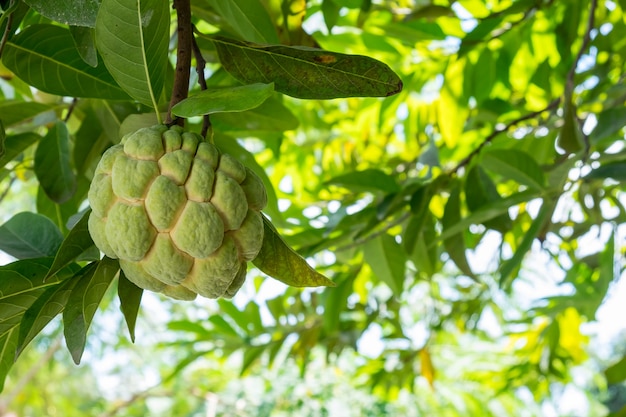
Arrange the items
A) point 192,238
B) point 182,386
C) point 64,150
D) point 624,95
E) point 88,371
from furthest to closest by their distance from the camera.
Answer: point 88,371
point 182,386
point 624,95
point 64,150
point 192,238

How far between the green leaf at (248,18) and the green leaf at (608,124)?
0.72m

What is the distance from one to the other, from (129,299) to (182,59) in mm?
283

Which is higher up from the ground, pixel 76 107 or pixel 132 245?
pixel 76 107

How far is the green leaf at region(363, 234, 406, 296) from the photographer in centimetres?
174

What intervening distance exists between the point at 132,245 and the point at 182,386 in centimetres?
759

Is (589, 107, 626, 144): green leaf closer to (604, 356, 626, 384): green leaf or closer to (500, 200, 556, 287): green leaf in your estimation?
(500, 200, 556, 287): green leaf

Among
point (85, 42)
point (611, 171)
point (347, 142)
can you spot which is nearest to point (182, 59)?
point (85, 42)

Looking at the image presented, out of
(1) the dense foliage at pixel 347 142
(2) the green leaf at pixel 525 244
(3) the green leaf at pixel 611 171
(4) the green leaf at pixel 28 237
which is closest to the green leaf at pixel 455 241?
(1) the dense foliage at pixel 347 142

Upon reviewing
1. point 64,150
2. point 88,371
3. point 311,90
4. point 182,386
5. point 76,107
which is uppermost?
point 88,371

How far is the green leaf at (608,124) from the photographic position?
4.46ft

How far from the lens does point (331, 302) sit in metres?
2.26

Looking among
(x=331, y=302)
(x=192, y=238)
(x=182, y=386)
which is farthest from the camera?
(x=182, y=386)

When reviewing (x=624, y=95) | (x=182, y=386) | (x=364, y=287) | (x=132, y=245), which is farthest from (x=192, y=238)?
(x=182, y=386)

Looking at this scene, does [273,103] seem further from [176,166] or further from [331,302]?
[331,302]
